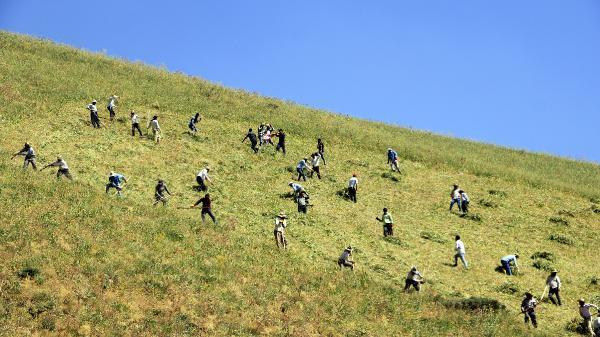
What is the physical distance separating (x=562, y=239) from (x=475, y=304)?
1647cm

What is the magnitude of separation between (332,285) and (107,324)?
1037cm

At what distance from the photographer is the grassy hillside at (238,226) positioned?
24047mm

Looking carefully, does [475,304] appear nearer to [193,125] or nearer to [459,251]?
[459,251]

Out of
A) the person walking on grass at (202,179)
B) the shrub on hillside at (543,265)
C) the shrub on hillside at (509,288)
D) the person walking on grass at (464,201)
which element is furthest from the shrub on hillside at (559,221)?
the person walking on grass at (202,179)

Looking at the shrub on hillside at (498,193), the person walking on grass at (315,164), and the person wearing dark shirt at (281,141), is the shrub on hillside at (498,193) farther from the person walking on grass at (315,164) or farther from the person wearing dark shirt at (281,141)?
the person wearing dark shirt at (281,141)

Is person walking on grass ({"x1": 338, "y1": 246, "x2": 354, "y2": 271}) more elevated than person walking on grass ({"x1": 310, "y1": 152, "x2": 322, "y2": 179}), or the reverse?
person walking on grass ({"x1": 310, "y1": 152, "x2": 322, "y2": 179})

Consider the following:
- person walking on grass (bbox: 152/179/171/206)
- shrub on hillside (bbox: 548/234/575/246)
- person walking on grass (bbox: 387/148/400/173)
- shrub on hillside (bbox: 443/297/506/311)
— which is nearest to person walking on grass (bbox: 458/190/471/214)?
shrub on hillside (bbox: 548/234/575/246)

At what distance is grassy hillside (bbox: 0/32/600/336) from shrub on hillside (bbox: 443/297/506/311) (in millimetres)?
319

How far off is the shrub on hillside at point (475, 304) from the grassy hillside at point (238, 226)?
1.05 feet

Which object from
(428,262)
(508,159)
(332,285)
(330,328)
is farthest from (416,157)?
(330,328)

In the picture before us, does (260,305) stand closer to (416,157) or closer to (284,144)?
(284,144)

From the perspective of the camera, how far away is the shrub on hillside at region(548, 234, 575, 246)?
136ft

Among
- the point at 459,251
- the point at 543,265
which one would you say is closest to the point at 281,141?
the point at 459,251

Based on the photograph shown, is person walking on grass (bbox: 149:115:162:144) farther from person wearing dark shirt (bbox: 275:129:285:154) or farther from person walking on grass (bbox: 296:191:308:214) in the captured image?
person walking on grass (bbox: 296:191:308:214)
